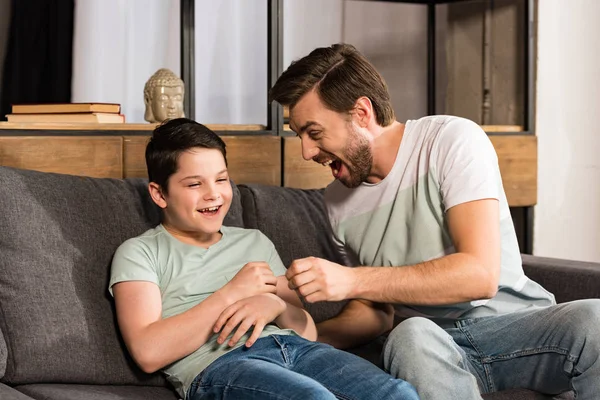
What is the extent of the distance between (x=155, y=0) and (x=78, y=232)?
60.5 inches

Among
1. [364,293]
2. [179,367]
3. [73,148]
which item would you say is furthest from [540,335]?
[73,148]

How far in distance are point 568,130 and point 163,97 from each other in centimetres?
150

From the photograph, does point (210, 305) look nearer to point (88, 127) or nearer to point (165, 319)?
point (165, 319)

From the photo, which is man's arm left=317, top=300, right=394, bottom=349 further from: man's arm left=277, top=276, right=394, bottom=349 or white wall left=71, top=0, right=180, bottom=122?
white wall left=71, top=0, right=180, bottom=122

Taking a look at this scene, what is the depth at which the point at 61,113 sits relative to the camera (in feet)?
7.78

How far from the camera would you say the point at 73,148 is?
2.31 metres

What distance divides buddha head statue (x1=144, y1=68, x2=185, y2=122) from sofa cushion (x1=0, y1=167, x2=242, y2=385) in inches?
24.4

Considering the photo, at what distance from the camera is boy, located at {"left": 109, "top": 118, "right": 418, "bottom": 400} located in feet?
5.30

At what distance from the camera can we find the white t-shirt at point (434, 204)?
1842 millimetres

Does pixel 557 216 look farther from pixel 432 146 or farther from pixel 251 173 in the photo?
pixel 432 146

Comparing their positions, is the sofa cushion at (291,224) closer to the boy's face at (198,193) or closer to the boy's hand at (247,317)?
the boy's face at (198,193)

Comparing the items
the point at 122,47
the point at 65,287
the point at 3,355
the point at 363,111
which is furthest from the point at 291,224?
the point at 122,47

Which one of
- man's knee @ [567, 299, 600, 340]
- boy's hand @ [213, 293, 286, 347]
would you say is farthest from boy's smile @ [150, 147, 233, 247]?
man's knee @ [567, 299, 600, 340]

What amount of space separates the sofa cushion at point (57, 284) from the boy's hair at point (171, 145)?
0.14 m
